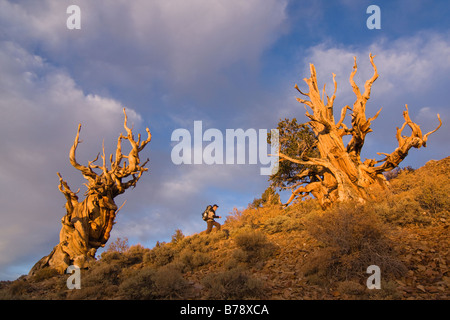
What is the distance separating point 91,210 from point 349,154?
1378cm

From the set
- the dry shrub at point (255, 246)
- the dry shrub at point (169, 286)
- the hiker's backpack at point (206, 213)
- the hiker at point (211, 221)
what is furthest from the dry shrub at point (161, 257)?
the hiker's backpack at point (206, 213)

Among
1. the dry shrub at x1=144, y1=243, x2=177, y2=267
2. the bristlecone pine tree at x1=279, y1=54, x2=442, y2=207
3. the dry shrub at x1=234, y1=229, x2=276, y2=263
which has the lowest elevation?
the dry shrub at x1=144, y1=243, x2=177, y2=267

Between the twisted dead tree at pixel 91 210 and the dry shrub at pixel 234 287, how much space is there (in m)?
7.60

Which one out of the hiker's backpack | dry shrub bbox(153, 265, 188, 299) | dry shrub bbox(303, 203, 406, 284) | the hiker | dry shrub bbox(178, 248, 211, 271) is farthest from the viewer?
the hiker's backpack

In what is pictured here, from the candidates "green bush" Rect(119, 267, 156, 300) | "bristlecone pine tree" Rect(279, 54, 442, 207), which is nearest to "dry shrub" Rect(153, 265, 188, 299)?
"green bush" Rect(119, 267, 156, 300)

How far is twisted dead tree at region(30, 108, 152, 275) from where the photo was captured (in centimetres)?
1215

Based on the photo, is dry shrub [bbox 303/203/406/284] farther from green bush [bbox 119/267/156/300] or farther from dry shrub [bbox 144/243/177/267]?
dry shrub [bbox 144/243/177/267]

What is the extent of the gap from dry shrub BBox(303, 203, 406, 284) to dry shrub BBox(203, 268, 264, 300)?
4.61 feet

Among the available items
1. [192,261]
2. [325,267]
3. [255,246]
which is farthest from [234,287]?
[192,261]

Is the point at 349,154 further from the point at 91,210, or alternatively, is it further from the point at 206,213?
the point at 91,210

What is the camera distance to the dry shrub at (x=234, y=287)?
5.17m

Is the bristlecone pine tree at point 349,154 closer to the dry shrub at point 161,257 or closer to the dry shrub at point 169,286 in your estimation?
the dry shrub at point 161,257

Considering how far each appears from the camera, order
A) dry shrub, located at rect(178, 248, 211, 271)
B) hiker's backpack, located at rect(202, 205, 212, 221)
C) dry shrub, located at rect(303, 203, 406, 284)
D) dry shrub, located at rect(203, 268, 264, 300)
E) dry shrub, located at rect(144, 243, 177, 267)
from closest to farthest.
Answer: dry shrub, located at rect(203, 268, 264, 300)
dry shrub, located at rect(303, 203, 406, 284)
dry shrub, located at rect(178, 248, 211, 271)
dry shrub, located at rect(144, 243, 177, 267)
hiker's backpack, located at rect(202, 205, 212, 221)
